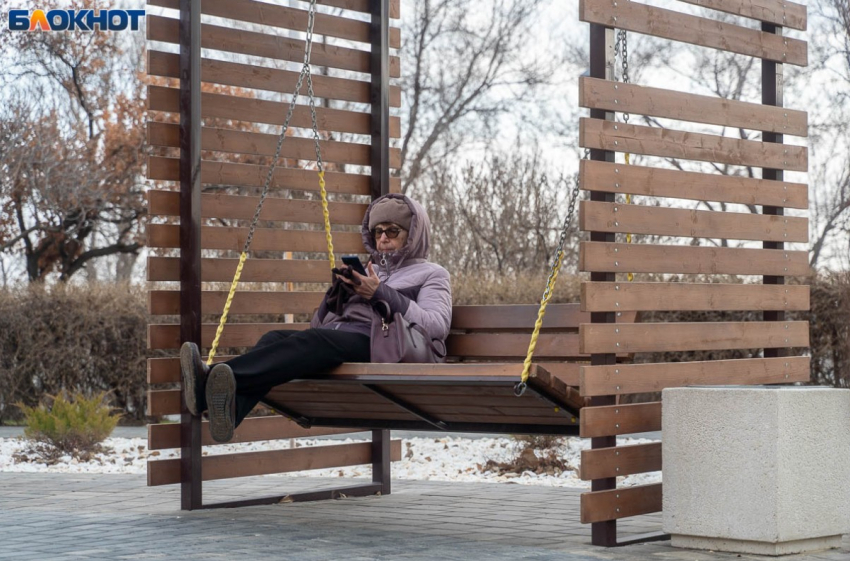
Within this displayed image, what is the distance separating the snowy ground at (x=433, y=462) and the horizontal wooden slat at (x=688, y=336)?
240 cm

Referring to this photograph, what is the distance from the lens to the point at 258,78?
8016 millimetres

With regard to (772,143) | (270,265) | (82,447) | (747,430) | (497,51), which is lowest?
(82,447)

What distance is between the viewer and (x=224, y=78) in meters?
7.85

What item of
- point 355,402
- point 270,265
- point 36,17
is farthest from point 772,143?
point 36,17

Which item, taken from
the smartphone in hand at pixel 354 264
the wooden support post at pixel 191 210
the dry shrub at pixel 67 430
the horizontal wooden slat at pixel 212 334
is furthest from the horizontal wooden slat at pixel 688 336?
the dry shrub at pixel 67 430

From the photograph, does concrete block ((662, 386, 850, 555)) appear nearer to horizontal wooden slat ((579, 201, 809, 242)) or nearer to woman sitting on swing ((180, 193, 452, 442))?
horizontal wooden slat ((579, 201, 809, 242))

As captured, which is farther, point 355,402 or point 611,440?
point 355,402

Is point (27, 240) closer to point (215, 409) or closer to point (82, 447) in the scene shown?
point (82, 447)

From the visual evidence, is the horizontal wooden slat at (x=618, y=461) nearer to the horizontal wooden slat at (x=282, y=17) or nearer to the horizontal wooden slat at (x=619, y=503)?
the horizontal wooden slat at (x=619, y=503)

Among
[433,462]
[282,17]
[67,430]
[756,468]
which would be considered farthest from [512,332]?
[67,430]

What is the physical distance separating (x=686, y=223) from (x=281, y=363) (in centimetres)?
214

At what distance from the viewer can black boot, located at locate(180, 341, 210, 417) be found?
20.6 feet

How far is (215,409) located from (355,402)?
2.74 ft

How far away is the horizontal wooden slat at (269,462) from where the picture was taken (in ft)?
24.2
